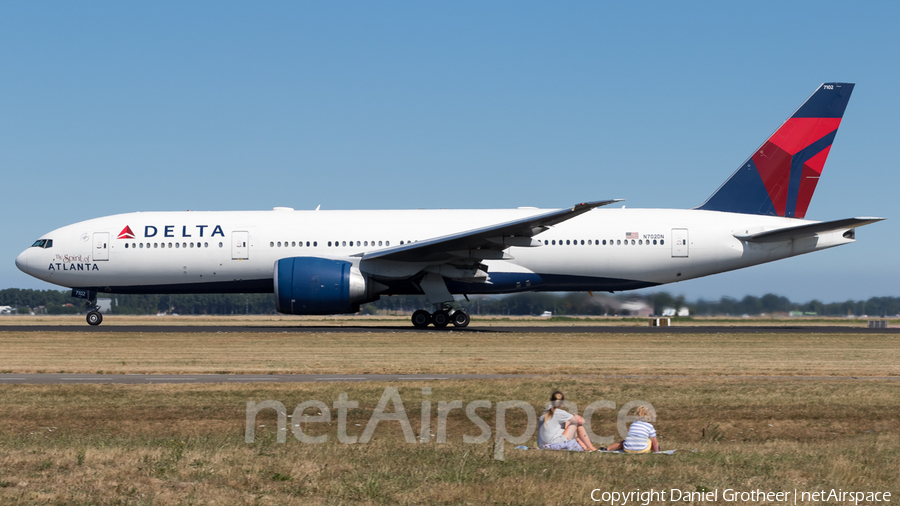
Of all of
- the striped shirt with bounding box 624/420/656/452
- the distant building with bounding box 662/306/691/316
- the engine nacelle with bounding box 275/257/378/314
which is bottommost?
the striped shirt with bounding box 624/420/656/452

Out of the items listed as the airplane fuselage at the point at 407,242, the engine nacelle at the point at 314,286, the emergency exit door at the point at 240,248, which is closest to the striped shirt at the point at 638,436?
the engine nacelle at the point at 314,286

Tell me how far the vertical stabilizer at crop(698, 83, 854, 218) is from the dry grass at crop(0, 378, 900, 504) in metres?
18.3

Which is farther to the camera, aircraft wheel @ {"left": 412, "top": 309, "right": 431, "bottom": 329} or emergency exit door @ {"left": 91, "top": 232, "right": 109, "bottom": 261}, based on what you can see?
emergency exit door @ {"left": 91, "top": 232, "right": 109, "bottom": 261}

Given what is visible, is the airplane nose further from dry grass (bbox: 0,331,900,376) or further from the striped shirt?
the striped shirt

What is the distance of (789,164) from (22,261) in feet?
95.4

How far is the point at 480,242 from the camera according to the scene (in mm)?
27750

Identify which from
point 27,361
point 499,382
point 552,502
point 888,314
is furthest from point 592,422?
point 888,314

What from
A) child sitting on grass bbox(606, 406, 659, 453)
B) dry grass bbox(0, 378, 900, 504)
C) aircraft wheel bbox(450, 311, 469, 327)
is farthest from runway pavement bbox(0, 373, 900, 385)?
aircraft wheel bbox(450, 311, 469, 327)

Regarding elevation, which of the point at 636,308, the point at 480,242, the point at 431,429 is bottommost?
the point at 431,429

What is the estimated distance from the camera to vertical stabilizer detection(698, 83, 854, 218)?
103 feet

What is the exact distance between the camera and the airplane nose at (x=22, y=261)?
32.3 meters

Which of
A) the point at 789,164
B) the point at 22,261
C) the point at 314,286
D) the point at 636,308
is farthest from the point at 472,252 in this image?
the point at 22,261

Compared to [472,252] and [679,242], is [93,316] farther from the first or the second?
[679,242]

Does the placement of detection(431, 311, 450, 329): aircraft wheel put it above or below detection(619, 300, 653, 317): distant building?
below
